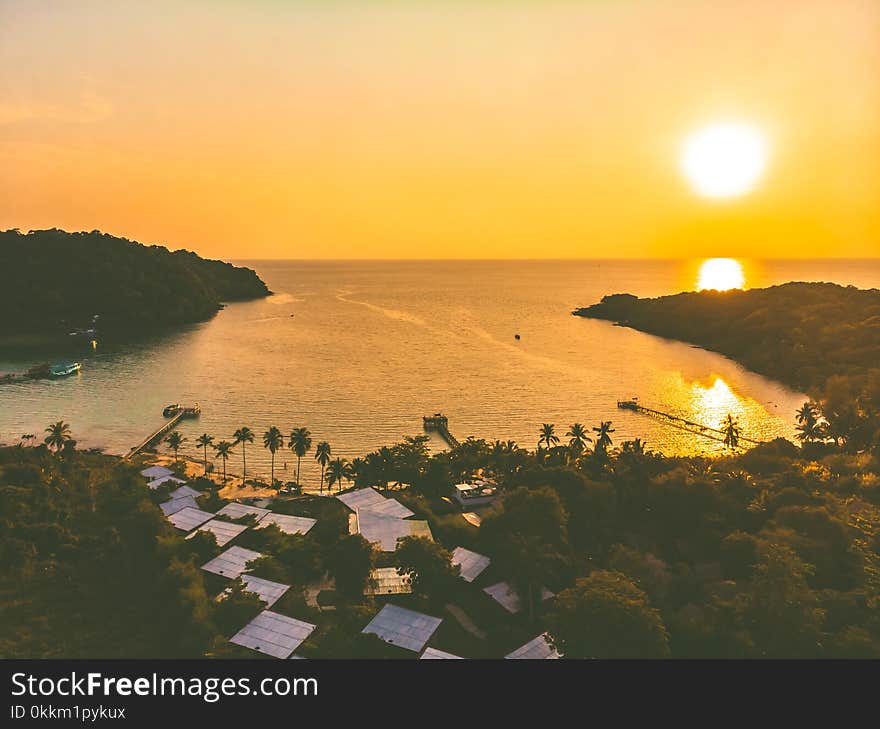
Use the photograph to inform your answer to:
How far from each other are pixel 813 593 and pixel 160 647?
33313 millimetres

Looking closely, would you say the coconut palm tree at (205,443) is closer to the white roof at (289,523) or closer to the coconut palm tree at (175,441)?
the coconut palm tree at (175,441)

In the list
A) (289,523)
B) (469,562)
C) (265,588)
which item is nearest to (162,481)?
(289,523)

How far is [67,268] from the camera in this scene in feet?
547

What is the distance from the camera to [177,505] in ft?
149

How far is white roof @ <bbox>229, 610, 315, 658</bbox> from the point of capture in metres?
28.7

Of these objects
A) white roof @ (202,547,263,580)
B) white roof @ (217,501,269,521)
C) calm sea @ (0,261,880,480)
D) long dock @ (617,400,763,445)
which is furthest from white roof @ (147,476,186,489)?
long dock @ (617,400,763,445)

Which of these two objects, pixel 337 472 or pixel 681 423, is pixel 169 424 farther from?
pixel 681 423

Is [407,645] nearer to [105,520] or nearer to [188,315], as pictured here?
[105,520]

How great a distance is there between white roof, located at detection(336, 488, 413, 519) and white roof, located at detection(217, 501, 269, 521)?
253 inches

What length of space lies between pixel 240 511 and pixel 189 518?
3701 mm

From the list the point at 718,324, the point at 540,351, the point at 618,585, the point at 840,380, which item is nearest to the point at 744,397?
the point at 840,380

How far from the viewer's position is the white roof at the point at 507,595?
33656mm

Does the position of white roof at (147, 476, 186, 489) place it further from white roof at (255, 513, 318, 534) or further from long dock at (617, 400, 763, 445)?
long dock at (617, 400, 763, 445)
